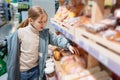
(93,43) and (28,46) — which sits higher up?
(93,43)

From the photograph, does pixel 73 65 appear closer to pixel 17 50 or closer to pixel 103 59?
pixel 17 50

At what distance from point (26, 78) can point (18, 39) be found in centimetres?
42

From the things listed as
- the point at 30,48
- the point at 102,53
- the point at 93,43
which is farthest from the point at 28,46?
the point at 102,53

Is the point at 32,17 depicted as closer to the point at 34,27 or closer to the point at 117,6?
the point at 34,27

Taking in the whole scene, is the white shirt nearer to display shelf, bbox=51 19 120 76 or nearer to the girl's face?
the girl's face

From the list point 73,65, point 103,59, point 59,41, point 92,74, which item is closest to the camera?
point 103,59

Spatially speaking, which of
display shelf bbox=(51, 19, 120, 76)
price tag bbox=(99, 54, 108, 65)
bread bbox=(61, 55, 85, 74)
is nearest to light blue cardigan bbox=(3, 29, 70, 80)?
bread bbox=(61, 55, 85, 74)

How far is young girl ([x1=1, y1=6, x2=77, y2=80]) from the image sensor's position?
2159 millimetres

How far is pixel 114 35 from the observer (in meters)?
0.90

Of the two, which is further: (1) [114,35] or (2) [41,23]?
(2) [41,23]

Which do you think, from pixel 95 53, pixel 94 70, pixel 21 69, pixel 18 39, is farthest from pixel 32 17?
pixel 95 53

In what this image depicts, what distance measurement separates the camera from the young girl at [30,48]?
7.08 feet

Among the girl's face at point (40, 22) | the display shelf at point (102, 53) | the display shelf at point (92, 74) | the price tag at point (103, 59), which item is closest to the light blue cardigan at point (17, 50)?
the girl's face at point (40, 22)

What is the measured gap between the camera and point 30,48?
2225 millimetres
